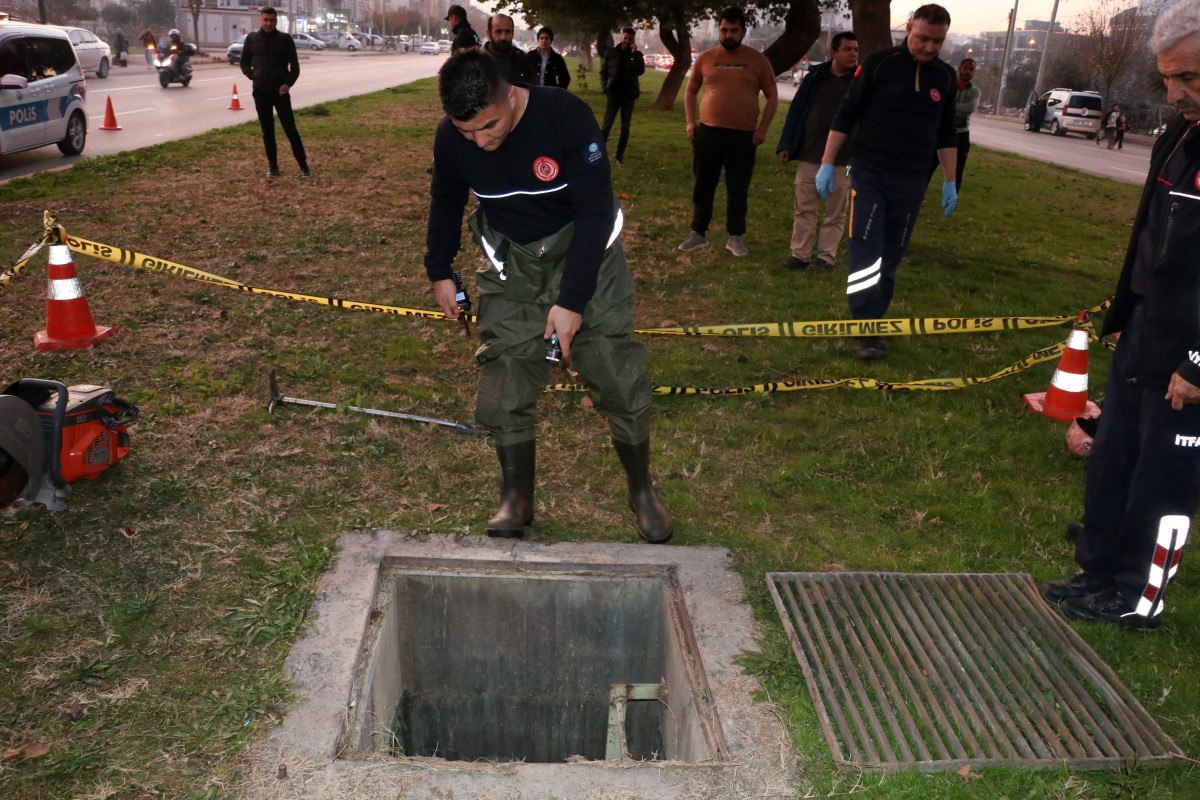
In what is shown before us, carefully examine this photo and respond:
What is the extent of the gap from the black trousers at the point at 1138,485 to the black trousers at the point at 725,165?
5.36m

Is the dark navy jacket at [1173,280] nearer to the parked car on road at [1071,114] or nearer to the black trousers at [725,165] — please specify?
the black trousers at [725,165]

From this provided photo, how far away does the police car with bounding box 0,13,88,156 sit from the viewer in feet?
38.7

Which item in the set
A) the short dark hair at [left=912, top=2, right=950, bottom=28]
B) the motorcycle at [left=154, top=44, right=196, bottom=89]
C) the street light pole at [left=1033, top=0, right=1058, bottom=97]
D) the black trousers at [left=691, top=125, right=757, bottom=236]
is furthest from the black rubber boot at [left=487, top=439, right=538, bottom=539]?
the street light pole at [left=1033, top=0, right=1058, bottom=97]

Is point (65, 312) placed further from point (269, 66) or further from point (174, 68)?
point (174, 68)

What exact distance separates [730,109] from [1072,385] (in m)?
4.12

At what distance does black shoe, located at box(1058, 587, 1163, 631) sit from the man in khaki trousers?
533cm

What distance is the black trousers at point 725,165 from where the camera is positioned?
329 inches

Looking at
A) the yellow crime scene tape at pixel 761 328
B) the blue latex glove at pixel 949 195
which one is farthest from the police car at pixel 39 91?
the blue latex glove at pixel 949 195

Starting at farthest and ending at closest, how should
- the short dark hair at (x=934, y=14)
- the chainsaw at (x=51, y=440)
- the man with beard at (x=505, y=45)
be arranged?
the man with beard at (x=505, y=45) → the short dark hair at (x=934, y=14) → the chainsaw at (x=51, y=440)

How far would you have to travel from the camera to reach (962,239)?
1075 centimetres

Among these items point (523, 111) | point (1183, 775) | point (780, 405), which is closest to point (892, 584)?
point (1183, 775)

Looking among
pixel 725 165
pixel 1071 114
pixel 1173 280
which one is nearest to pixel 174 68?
pixel 725 165

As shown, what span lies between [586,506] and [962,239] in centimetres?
814

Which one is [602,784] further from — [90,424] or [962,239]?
[962,239]
